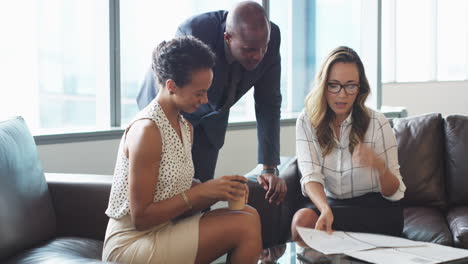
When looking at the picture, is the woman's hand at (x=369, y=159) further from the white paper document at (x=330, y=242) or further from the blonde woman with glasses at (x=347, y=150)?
the white paper document at (x=330, y=242)

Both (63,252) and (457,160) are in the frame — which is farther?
(457,160)

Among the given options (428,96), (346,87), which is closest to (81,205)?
(346,87)

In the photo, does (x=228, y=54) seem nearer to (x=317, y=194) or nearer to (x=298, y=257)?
(x=317, y=194)

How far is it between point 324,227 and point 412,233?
2.50ft

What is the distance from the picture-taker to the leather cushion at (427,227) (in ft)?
8.65

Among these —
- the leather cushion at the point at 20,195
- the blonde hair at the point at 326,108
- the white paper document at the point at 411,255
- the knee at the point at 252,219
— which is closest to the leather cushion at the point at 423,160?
the blonde hair at the point at 326,108

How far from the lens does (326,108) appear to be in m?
2.53

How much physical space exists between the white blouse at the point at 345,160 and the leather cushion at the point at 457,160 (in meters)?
0.75

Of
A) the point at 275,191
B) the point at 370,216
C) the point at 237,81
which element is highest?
the point at 237,81

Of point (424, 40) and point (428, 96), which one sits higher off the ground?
point (424, 40)

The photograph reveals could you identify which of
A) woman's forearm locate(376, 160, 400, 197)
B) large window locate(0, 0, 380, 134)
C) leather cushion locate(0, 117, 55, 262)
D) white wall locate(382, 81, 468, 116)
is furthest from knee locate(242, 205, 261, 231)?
white wall locate(382, 81, 468, 116)

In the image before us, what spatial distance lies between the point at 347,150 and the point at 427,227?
0.59 metres

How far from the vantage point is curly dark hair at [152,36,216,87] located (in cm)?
190

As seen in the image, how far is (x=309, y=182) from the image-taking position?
2414 millimetres
